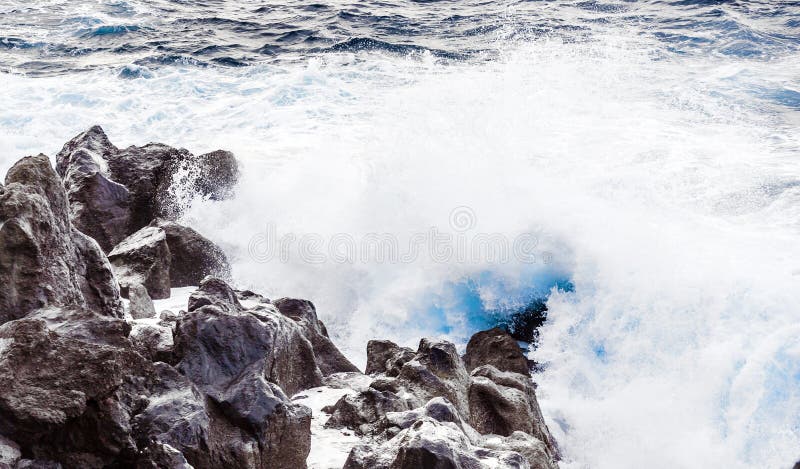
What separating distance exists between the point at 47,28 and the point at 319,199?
1044 cm

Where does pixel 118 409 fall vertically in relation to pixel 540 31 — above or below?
above

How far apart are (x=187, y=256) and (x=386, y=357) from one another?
225cm

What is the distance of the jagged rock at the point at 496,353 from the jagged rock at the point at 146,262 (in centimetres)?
253

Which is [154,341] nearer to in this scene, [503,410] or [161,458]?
[161,458]

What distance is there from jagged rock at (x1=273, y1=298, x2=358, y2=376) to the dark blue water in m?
9.29

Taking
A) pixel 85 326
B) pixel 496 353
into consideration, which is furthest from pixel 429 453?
pixel 496 353

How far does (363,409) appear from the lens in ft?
13.0

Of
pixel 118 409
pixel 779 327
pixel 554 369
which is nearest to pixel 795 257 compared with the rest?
pixel 779 327

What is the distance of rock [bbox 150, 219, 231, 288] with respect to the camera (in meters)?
6.30

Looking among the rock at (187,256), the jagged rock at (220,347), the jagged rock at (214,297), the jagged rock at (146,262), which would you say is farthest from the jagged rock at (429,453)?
the rock at (187,256)

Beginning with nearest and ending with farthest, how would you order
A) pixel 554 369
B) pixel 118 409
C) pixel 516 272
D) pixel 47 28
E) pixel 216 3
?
pixel 118 409 → pixel 554 369 → pixel 516 272 → pixel 47 28 → pixel 216 3

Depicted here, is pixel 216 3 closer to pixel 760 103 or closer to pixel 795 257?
pixel 760 103

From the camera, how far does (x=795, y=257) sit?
6.54 m

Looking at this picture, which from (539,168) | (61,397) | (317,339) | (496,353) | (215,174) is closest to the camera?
(61,397)
